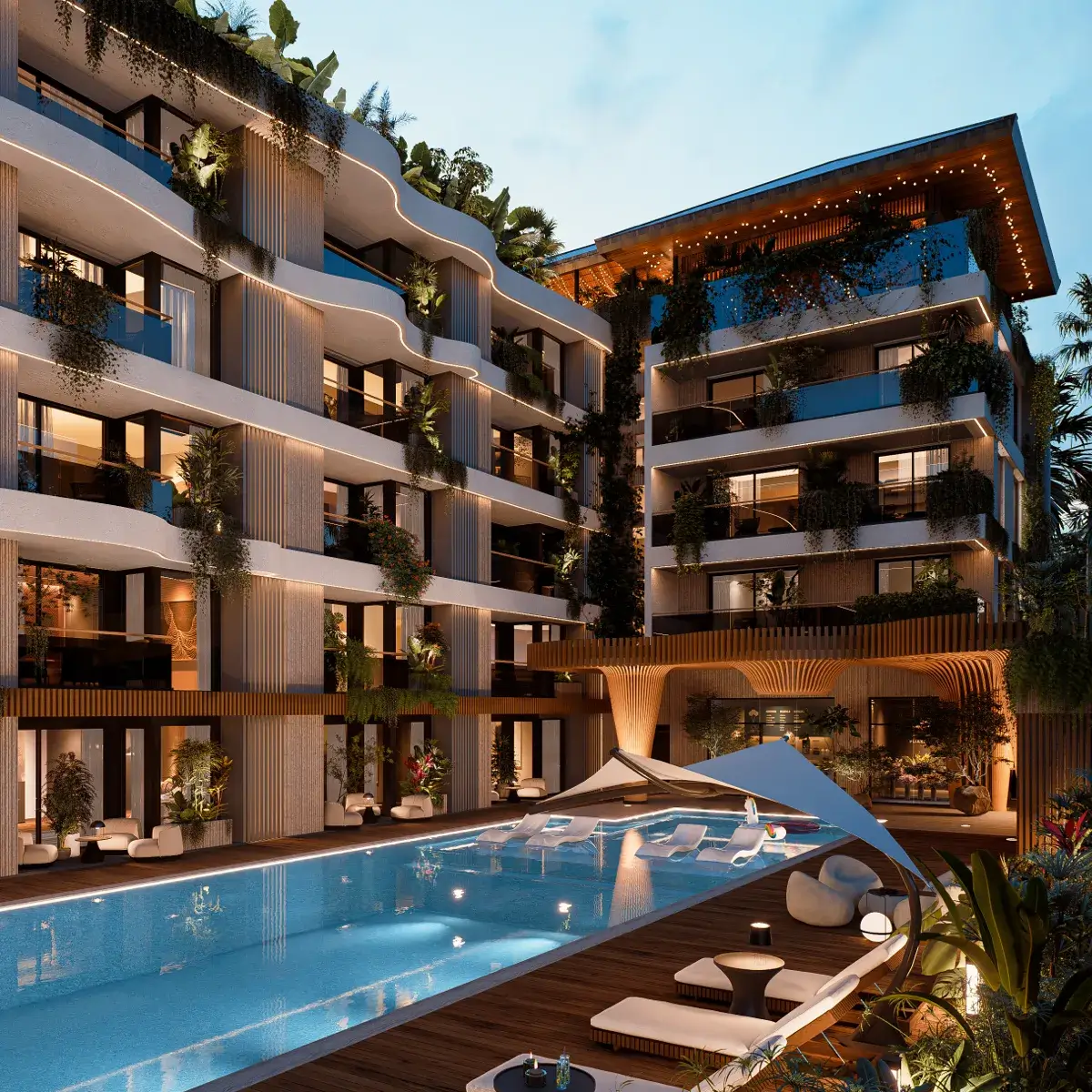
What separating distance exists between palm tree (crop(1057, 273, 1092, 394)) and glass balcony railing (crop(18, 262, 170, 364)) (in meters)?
28.4

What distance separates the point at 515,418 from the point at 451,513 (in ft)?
18.0

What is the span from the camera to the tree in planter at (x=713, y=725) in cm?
3014

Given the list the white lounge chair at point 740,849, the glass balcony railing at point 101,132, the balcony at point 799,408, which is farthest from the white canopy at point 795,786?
the balcony at point 799,408

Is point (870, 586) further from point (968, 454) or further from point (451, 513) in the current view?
point (451, 513)

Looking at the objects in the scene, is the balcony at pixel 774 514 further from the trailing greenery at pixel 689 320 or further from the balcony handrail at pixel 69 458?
the balcony handrail at pixel 69 458

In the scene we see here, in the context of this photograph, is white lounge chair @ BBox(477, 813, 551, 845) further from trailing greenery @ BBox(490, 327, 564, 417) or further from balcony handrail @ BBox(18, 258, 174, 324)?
Result: trailing greenery @ BBox(490, 327, 564, 417)

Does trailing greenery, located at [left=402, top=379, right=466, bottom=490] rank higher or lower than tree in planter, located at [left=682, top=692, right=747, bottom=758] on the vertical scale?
higher

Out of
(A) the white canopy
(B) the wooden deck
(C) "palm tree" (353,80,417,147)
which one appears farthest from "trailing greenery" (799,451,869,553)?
(A) the white canopy

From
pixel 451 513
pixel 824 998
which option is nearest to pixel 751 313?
pixel 451 513

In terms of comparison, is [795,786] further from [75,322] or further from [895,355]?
[895,355]

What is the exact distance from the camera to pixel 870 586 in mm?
29672

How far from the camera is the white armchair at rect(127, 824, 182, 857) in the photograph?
18.0m

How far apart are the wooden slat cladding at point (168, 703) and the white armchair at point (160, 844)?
1876 millimetres

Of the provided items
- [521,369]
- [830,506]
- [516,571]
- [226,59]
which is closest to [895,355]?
[830,506]
